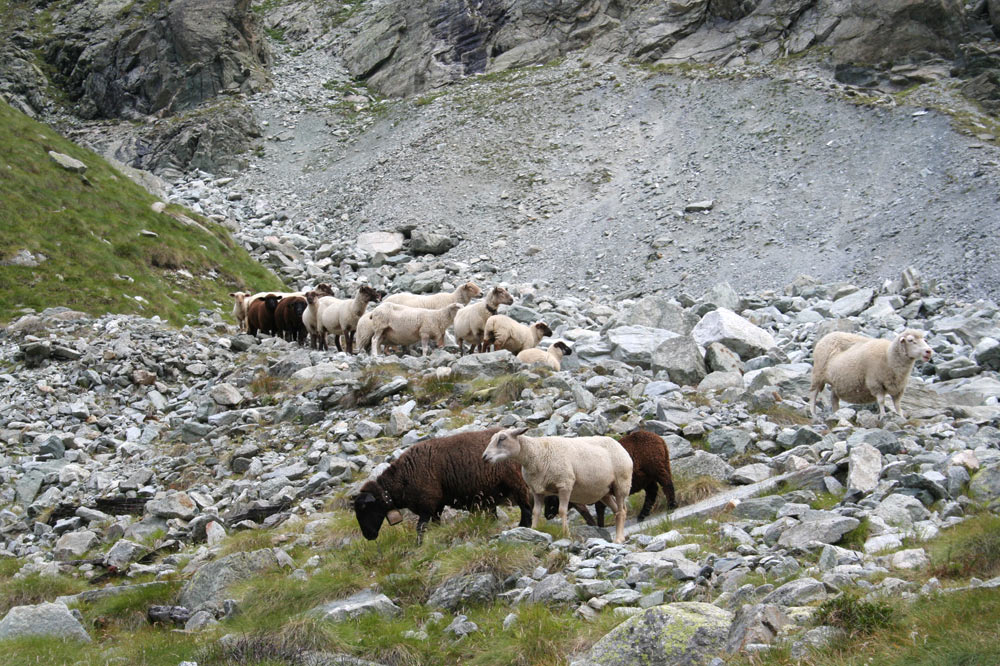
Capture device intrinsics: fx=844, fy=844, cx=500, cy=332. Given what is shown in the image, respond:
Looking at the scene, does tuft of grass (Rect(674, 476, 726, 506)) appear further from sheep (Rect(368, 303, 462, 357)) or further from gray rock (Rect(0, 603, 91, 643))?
sheep (Rect(368, 303, 462, 357))

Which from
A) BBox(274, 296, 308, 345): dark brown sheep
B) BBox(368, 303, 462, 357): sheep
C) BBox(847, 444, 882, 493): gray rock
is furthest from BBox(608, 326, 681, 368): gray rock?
BBox(274, 296, 308, 345): dark brown sheep

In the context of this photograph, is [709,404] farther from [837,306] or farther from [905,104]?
[905,104]

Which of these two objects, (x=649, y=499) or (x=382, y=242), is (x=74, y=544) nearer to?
(x=649, y=499)

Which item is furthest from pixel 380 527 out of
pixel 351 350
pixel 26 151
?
pixel 26 151

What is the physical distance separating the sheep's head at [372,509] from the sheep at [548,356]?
26.5 ft

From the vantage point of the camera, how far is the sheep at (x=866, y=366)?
45.4 ft

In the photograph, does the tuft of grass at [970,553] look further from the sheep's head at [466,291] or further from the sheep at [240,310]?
the sheep at [240,310]

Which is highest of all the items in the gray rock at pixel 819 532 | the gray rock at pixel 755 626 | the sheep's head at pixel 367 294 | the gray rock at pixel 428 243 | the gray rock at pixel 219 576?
the gray rock at pixel 755 626

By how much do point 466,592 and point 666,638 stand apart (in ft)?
8.55

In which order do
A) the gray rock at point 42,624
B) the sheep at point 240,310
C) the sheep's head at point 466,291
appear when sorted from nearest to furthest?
the gray rock at point 42,624 < the sheep's head at point 466,291 < the sheep at point 240,310

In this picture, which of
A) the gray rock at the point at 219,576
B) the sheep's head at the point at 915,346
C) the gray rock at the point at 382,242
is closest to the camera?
the gray rock at the point at 219,576

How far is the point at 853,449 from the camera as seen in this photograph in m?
10.5

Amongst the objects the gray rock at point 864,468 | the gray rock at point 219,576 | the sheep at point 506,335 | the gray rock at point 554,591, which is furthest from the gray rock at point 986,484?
the sheep at point 506,335

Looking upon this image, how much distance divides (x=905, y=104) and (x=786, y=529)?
4094 centimetres
